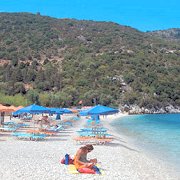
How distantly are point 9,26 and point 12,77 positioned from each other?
175 feet

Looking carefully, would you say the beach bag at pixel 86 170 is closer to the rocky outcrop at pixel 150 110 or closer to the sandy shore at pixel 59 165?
the sandy shore at pixel 59 165

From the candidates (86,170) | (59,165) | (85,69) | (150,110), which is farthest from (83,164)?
(150,110)

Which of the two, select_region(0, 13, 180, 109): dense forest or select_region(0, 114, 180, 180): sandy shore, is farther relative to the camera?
select_region(0, 13, 180, 109): dense forest

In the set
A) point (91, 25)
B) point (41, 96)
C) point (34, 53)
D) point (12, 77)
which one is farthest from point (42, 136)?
point (91, 25)

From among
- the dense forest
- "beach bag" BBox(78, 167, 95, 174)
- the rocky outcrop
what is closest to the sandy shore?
"beach bag" BBox(78, 167, 95, 174)

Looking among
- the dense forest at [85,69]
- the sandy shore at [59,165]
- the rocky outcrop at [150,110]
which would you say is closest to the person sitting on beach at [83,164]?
the sandy shore at [59,165]

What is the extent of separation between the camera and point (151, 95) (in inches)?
3999

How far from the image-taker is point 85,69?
101m

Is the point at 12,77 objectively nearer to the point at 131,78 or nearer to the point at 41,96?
the point at 41,96

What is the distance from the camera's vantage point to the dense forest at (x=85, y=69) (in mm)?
90062

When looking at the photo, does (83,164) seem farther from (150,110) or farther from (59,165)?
(150,110)

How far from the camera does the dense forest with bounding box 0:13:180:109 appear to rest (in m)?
90.1

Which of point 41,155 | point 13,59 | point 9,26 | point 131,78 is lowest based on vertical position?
point 41,155

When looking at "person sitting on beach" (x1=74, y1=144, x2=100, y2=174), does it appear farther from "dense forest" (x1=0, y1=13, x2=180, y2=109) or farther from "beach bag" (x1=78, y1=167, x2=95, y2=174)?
"dense forest" (x1=0, y1=13, x2=180, y2=109)
